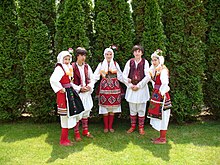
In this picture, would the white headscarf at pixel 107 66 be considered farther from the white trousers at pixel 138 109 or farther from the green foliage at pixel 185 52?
the green foliage at pixel 185 52

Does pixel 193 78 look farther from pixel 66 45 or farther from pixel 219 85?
pixel 66 45

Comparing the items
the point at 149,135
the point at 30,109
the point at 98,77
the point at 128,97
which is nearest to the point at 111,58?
the point at 98,77

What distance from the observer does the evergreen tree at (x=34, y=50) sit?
5.78m

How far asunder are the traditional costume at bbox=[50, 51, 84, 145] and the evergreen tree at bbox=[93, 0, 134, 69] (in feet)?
3.63

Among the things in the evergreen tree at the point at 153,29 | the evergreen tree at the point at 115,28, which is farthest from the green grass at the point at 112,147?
the evergreen tree at the point at 153,29

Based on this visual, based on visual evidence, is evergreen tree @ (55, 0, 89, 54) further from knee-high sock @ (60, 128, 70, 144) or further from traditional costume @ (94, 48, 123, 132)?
knee-high sock @ (60, 128, 70, 144)

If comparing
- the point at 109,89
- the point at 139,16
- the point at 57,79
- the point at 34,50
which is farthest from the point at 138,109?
the point at 34,50

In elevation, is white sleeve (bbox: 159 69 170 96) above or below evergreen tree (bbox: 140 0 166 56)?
below

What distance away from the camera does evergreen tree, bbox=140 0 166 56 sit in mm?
5648

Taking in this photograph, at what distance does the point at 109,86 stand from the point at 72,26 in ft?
4.63

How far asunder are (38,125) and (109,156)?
7.09ft

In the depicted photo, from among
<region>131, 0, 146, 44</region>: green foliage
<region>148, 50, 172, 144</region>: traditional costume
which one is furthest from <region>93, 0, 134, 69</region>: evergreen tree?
<region>148, 50, 172, 144</region>: traditional costume

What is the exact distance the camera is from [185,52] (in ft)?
19.3

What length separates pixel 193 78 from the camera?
232 inches
